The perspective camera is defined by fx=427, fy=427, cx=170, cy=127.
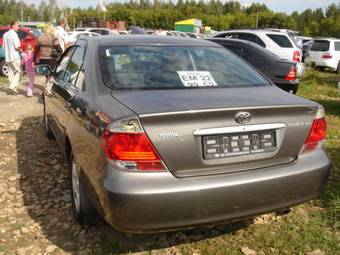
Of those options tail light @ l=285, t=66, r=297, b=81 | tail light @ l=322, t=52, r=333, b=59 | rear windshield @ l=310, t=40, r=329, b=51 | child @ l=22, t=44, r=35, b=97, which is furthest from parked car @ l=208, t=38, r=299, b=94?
rear windshield @ l=310, t=40, r=329, b=51

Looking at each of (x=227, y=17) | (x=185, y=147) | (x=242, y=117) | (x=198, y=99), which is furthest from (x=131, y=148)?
(x=227, y=17)

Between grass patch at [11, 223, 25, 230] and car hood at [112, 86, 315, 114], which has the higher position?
car hood at [112, 86, 315, 114]

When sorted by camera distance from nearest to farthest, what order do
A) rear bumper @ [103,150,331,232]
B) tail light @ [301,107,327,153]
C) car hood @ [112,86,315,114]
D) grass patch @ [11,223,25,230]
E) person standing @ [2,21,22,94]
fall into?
rear bumper @ [103,150,331,232]
car hood @ [112,86,315,114]
tail light @ [301,107,327,153]
grass patch @ [11,223,25,230]
person standing @ [2,21,22,94]

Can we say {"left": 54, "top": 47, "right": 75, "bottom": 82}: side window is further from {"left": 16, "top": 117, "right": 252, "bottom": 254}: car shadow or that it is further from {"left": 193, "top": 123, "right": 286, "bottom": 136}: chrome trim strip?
{"left": 193, "top": 123, "right": 286, "bottom": 136}: chrome trim strip

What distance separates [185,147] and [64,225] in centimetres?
165

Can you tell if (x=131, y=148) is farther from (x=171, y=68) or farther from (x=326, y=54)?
(x=326, y=54)

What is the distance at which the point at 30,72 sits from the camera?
9891 millimetres

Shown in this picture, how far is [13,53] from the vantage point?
9.88m

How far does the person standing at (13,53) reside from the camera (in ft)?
32.0

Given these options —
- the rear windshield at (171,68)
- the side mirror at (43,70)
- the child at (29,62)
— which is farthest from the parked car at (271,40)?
the rear windshield at (171,68)

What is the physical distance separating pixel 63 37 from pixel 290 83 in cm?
639

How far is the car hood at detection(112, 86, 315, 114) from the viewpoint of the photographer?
266 cm

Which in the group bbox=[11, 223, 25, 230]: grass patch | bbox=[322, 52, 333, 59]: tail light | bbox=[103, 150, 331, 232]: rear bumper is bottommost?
bbox=[11, 223, 25, 230]: grass patch

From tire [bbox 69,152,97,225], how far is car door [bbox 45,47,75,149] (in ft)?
1.74
